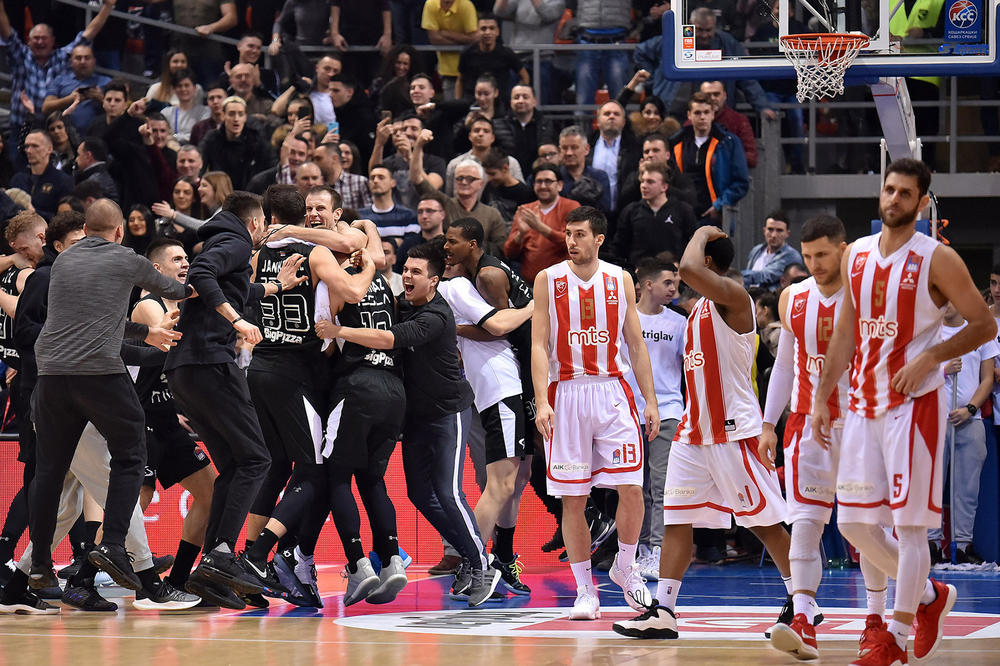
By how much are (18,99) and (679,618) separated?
38.3ft

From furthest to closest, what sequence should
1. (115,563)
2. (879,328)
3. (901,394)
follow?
(115,563)
(879,328)
(901,394)

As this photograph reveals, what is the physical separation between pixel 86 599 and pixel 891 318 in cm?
489

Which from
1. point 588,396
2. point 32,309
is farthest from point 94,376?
point 588,396

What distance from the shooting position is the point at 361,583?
7980mm

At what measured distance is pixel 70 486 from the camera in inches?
354

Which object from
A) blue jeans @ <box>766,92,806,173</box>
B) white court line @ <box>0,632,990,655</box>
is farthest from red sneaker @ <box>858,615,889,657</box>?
blue jeans @ <box>766,92,806,173</box>

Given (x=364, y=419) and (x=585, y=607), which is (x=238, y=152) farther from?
(x=585, y=607)

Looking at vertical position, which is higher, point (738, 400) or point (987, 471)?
point (738, 400)

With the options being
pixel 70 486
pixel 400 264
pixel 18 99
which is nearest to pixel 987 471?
pixel 400 264

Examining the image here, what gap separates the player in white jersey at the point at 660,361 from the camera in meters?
10.2

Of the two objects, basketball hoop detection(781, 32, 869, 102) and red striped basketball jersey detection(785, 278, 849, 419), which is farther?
basketball hoop detection(781, 32, 869, 102)

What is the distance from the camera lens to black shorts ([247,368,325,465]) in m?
8.04

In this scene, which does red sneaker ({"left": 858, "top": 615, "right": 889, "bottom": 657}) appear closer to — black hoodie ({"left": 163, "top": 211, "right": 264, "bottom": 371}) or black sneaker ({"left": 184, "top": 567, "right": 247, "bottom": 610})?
black sneaker ({"left": 184, "top": 567, "right": 247, "bottom": 610})

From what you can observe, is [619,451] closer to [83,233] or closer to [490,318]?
[490,318]
